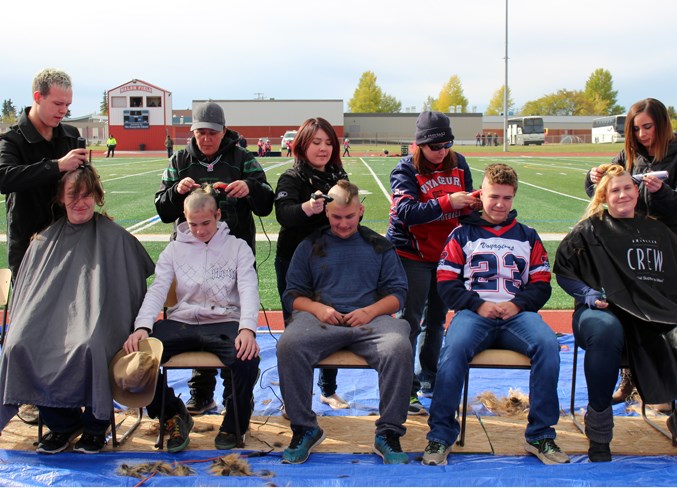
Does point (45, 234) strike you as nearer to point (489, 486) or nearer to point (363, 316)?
point (363, 316)

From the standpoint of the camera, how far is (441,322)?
4.41 meters

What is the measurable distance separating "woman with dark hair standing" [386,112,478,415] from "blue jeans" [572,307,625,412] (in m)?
0.98

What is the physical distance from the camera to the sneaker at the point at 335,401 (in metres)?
4.27

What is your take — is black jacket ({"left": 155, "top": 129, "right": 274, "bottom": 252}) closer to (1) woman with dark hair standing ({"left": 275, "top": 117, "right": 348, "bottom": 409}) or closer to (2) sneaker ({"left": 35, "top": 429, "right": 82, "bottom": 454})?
(1) woman with dark hair standing ({"left": 275, "top": 117, "right": 348, "bottom": 409})

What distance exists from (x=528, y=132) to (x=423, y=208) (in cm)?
6602

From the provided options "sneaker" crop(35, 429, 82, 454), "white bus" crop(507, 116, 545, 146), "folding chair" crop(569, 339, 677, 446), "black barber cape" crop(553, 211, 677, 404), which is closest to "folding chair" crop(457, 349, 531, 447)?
"folding chair" crop(569, 339, 677, 446)

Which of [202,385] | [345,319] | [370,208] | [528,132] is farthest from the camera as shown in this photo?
[528,132]

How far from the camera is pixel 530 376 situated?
139 inches

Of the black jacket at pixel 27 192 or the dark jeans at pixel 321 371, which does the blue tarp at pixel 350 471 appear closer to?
the dark jeans at pixel 321 371

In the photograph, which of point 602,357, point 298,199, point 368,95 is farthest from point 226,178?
point 368,95

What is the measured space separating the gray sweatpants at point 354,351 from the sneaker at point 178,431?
0.57 metres

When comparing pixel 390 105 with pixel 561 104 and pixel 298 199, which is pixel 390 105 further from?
pixel 298 199

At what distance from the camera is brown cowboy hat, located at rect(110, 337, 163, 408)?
342 centimetres

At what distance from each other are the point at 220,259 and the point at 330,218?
68 cm
